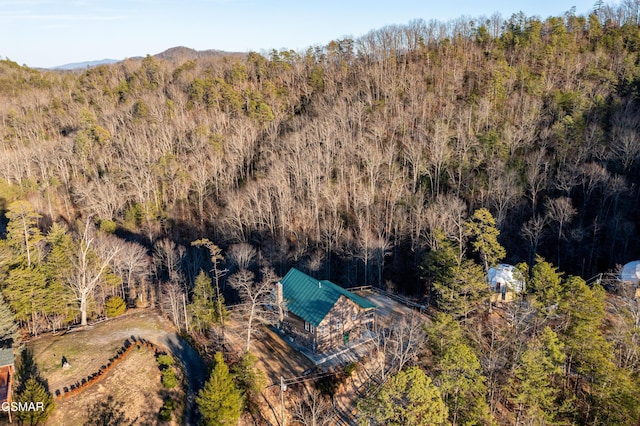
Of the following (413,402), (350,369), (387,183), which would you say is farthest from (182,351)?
(387,183)

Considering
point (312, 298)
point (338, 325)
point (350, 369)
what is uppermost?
point (312, 298)

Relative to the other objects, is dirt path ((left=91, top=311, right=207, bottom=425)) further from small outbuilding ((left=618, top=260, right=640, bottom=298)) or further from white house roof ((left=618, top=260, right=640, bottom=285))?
white house roof ((left=618, top=260, right=640, bottom=285))

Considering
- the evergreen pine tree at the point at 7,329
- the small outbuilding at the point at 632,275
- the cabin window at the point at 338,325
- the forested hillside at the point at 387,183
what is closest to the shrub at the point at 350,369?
the cabin window at the point at 338,325

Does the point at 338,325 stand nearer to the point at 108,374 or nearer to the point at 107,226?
the point at 108,374

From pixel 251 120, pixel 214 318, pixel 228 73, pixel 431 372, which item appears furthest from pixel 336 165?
pixel 228 73

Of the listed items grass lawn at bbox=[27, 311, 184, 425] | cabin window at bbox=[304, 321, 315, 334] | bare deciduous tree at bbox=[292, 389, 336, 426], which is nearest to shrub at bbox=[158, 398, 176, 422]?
grass lawn at bbox=[27, 311, 184, 425]

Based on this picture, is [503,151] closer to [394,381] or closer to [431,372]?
[431,372]
